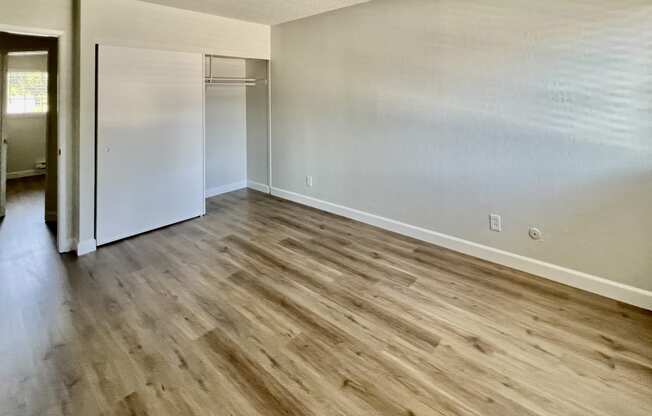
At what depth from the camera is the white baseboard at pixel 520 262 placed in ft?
8.63

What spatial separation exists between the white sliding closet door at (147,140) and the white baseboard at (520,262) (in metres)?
1.99

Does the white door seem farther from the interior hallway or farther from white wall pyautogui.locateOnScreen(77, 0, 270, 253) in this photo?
white wall pyautogui.locateOnScreen(77, 0, 270, 253)

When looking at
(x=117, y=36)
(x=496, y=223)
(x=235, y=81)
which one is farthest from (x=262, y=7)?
(x=496, y=223)

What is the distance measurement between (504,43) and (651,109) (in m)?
1.15

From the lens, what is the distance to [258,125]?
5.52 m

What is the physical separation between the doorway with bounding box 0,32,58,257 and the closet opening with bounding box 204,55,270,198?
183 cm


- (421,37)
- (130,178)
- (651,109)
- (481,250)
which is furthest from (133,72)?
(651,109)

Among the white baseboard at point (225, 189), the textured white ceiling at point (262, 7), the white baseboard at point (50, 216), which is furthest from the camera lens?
the white baseboard at point (225, 189)

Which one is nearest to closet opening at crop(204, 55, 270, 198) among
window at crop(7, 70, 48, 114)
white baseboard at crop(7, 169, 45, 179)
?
window at crop(7, 70, 48, 114)

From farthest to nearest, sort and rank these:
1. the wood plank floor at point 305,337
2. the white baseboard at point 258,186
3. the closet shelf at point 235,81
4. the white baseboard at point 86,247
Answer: the white baseboard at point 258,186
the closet shelf at point 235,81
the white baseboard at point 86,247
the wood plank floor at point 305,337

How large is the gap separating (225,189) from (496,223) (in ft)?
13.1

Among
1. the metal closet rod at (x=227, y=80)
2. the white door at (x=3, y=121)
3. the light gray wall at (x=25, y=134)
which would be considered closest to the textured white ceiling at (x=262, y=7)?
the metal closet rod at (x=227, y=80)

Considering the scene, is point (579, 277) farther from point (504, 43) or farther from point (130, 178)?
point (130, 178)

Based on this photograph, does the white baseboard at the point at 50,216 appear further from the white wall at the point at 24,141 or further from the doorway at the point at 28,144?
the white wall at the point at 24,141
